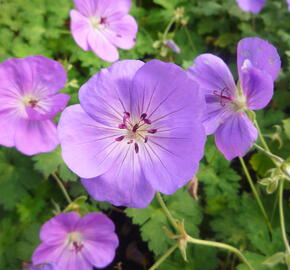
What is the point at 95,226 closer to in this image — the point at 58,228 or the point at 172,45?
the point at 58,228

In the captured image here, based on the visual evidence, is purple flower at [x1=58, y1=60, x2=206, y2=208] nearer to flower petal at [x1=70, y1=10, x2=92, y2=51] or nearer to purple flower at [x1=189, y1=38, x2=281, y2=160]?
purple flower at [x1=189, y1=38, x2=281, y2=160]

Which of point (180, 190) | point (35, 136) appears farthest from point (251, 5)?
point (35, 136)

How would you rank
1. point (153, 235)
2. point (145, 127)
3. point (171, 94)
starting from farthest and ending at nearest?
1. point (153, 235)
2. point (145, 127)
3. point (171, 94)

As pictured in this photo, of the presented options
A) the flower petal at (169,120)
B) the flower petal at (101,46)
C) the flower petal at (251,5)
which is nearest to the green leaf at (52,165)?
the flower petal at (101,46)

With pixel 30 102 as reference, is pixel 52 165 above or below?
below

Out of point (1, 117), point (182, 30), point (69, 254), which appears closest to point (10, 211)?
point (69, 254)

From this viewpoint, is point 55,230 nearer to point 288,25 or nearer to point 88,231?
point 88,231

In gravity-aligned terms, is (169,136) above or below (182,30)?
above
